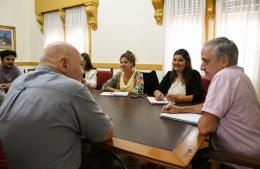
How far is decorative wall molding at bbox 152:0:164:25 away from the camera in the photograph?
369 cm

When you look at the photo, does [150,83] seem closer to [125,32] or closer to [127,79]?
[127,79]

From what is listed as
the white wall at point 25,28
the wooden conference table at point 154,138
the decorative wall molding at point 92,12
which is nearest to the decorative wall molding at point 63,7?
the decorative wall molding at point 92,12

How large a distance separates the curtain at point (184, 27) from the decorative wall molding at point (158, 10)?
0.09 metres

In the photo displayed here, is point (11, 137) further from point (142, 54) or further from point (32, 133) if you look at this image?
point (142, 54)

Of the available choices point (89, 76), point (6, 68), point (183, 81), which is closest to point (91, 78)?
point (89, 76)

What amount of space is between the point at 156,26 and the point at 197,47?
0.87m

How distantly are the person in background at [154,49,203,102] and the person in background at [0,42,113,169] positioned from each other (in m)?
1.38

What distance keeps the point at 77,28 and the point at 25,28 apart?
79.1 inches

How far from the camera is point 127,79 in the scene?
2.99 meters

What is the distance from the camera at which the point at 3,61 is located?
360 centimetres

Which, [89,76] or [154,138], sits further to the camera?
[89,76]

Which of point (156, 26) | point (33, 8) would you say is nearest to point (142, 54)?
point (156, 26)

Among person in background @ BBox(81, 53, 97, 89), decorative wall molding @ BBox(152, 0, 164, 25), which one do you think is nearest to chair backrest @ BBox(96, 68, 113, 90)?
person in background @ BBox(81, 53, 97, 89)

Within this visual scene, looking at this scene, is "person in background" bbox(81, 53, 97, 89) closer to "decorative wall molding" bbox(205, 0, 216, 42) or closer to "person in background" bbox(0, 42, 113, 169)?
"decorative wall molding" bbox(205, 0, 216, 42)
